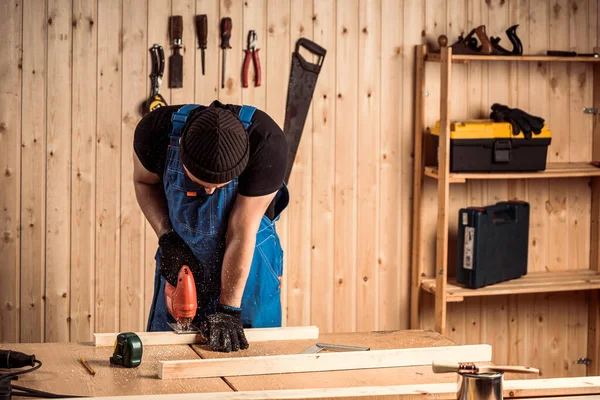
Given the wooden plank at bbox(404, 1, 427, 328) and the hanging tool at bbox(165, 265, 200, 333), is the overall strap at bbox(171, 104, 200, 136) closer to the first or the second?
the hanging tool at bbox(165, 265, 200, 333)

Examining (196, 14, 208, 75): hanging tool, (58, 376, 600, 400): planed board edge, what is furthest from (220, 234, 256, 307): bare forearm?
(196, 14, 208, 75): hanging tool

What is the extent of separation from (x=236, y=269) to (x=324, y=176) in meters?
1.52

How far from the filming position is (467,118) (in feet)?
14.5

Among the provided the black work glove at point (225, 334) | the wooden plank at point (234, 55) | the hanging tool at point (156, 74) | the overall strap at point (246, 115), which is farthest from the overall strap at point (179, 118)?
the wooden plank at point (234, 55)

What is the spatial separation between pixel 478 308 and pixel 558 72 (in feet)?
4.26

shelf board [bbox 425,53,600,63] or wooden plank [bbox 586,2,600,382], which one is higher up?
shelf board [bbox 425,53,600,63]

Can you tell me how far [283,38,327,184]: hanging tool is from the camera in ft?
13.6

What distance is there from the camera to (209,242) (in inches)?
116

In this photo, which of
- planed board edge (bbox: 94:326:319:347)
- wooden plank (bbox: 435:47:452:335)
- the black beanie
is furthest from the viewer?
wooden plank (bbox: 435:47:452:335)

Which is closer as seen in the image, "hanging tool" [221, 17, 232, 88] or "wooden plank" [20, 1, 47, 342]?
"wooden plank" [20, 1, 47, 342]

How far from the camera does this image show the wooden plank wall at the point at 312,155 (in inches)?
155

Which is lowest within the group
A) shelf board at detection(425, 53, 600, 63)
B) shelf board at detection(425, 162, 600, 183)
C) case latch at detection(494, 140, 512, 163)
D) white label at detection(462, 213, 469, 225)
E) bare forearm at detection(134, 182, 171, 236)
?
white label at detection(462, 213, 469, 225)

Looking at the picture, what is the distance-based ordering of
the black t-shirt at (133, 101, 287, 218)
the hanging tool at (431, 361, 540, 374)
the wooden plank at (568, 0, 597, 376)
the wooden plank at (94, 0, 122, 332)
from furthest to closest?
the wooden plank at (568, 0, 597, 376) < the wooden plank at (94, 0, 122, 332) < the black t-shirt at (133, 101, 287, 218) < the hanging tool at (431, 361, 540, 374)

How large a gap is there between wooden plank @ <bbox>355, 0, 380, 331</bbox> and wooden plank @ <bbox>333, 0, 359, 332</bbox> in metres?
0.03
